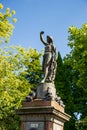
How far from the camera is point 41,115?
13203mm

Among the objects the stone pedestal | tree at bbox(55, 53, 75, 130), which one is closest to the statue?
the stone pedestal

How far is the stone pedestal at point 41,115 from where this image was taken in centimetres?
1303

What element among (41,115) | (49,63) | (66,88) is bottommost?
(41,115)

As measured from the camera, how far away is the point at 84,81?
2642cm

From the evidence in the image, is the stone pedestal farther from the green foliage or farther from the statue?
the green foliage

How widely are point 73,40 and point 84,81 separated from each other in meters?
4.58

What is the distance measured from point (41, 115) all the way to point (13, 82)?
549 inches

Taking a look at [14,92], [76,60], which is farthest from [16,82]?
[76,60]

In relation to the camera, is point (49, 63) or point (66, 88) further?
point (66, 88)

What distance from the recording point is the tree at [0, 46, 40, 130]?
2625cm

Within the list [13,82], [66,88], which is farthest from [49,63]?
[66,88]

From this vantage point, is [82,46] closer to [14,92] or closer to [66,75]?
[14,92]

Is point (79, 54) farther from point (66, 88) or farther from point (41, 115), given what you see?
point (41, 115)

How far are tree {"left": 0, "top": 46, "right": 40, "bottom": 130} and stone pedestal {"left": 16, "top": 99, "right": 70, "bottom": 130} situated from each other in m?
11.5
